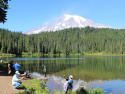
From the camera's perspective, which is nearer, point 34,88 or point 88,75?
point 34,88

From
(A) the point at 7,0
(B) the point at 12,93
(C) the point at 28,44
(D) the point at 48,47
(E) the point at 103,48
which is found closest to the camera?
(B) the point at 12,93

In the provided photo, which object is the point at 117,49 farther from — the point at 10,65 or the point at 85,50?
the point at 10,65

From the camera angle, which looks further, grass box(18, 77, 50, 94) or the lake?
the lake

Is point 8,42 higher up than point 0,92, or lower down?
higher up

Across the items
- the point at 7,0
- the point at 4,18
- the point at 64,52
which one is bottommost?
the point at 64,52

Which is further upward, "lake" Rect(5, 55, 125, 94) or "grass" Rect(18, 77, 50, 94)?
"grass" Rect(18, 77, 50, 94)

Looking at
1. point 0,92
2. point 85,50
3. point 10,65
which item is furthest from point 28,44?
point 0,92

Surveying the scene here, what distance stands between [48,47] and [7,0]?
502 feet

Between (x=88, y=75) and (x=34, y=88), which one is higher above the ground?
(x=34, y=88)

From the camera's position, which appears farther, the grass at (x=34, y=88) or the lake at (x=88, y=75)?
the lake at (x=88, y=75)

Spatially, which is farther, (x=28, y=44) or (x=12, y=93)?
(x=28, y=44)

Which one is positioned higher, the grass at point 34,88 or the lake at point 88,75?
the grass at point 34,88

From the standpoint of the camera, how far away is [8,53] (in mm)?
124625

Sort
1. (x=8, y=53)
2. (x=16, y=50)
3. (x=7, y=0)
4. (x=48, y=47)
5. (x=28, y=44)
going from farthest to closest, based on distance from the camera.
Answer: (x=48, y=47), (x=28, y=44), (x=16, y=50), (x=8, y=53), (x=7, y=0)
